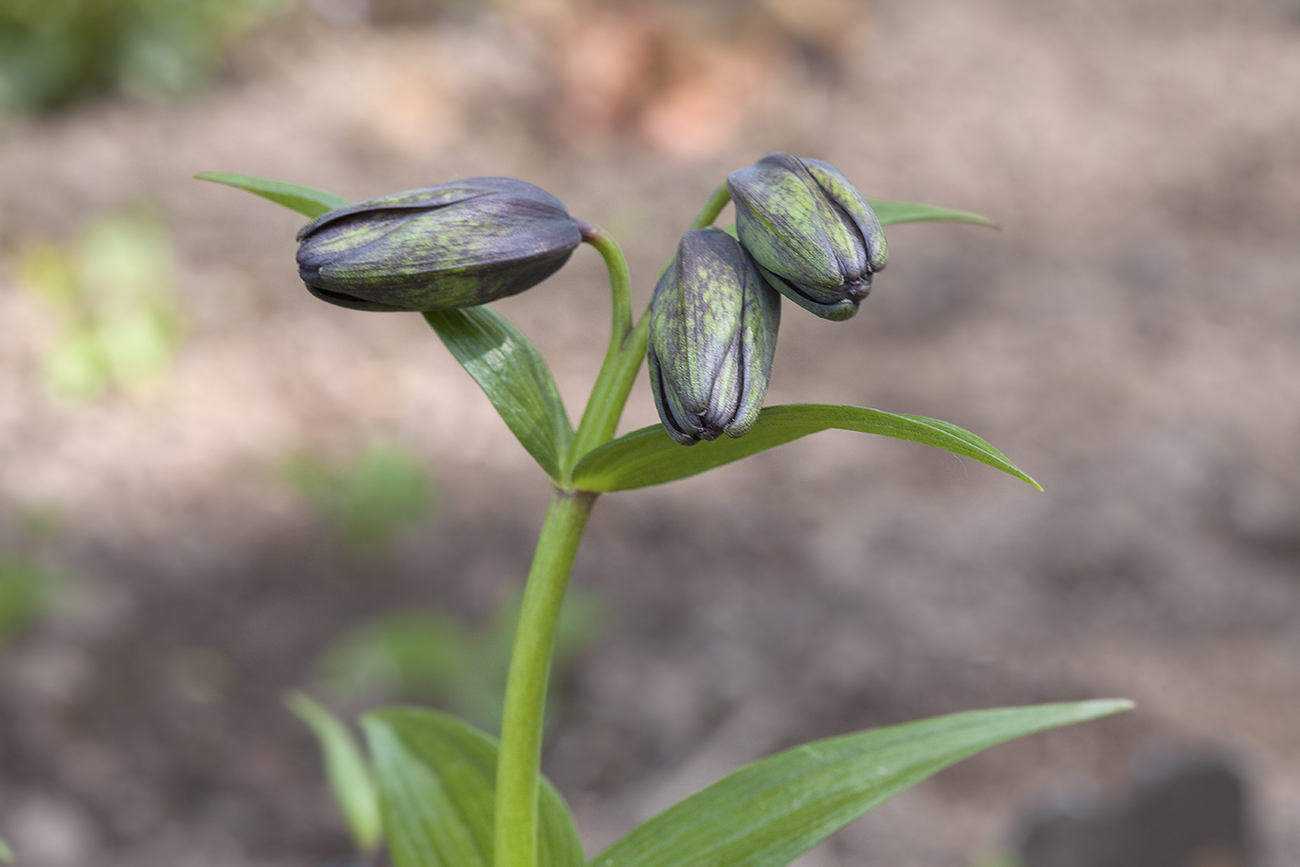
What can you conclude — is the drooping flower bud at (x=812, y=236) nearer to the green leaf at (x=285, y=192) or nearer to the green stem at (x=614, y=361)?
the green stem at (x=614, y=361)

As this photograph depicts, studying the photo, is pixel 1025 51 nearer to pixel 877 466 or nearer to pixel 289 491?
pixel 877 466

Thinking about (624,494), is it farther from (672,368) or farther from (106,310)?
(672,368)

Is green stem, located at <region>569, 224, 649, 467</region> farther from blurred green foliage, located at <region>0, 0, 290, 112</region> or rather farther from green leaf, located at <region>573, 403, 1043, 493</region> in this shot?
blurred green foliage, located at <region>0, 0, 290, 112</region>

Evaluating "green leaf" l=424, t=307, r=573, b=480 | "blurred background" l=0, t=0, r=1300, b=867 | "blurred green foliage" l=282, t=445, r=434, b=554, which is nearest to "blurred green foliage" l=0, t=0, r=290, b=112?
"blurred background" l=0, t=0, r=1300, b=867

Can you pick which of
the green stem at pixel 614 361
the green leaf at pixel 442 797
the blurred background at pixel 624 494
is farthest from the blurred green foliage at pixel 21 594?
the green stem at pixel 614 361

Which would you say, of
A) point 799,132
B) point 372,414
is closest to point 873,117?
point 799,132
